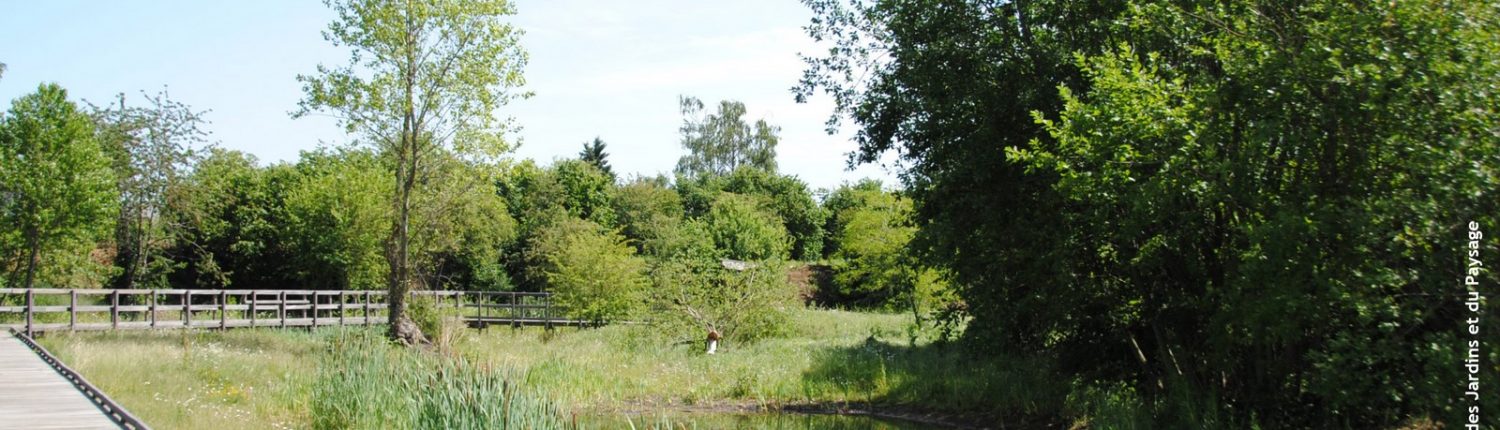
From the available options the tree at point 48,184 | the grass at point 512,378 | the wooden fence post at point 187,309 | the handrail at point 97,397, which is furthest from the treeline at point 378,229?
the handrail at point 97,397

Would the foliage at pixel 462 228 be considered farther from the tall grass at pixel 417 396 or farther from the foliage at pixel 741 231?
the tall grass at pixel 417 396

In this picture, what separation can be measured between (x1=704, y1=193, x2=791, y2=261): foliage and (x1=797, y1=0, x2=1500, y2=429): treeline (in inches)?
1188

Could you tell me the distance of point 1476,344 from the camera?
6004mm

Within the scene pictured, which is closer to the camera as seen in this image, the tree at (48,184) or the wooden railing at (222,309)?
the wooden railing at (222,309)

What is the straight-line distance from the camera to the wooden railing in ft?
64.8

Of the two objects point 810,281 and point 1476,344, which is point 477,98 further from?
point 810,281

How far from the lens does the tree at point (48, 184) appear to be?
961 inches

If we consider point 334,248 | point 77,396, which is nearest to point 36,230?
point 334,248

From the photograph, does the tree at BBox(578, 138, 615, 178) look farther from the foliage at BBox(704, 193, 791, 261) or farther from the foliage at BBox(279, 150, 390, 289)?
the foliage at BBox(279, 150, 390, 289)

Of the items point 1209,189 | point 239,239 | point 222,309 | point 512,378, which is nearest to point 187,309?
point 222,309

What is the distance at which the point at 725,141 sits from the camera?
64.1 metres

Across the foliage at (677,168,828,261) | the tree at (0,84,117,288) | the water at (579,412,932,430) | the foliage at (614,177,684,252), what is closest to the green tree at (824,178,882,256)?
the foliage at (677,168,828,261)

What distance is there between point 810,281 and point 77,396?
112 feet

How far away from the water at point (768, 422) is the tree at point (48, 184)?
1868 cm
